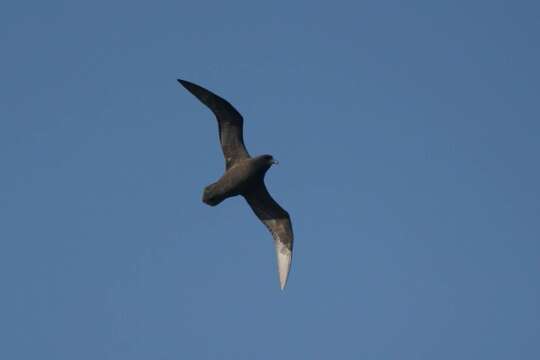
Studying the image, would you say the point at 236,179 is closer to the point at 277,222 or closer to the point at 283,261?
the point at 277,222

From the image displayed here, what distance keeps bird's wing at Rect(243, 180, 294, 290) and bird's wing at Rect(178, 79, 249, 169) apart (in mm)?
1146

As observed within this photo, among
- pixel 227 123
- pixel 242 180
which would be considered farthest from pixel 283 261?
pixel 227 123

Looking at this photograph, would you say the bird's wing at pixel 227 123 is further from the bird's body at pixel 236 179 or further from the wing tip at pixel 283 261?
the wing tip at pixel 283 261

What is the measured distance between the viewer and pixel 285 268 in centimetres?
2670

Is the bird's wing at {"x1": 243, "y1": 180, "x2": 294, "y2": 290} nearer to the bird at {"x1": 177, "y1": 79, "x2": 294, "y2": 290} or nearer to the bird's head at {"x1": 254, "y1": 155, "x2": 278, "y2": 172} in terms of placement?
the bird at {"x1": 177, "y1": 79, "x2": 294, "y2": 290}

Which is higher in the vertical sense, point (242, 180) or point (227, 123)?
point (227, 123)

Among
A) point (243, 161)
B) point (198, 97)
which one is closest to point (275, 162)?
point (243, 161)

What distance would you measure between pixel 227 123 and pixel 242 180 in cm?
150

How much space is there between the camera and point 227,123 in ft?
84.5

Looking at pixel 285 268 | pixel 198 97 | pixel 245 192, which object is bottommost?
pixel 285 268

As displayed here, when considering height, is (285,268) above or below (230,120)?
below

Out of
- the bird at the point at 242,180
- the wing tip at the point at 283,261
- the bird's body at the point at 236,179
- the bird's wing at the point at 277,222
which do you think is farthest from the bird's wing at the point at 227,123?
the wing tip at the point at 283,261

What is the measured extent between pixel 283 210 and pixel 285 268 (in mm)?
1482

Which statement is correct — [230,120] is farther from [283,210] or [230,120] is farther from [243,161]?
[283,210]
